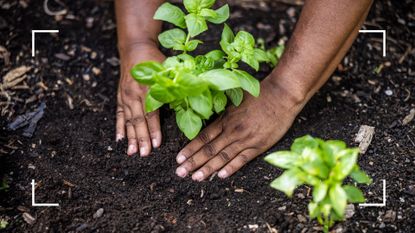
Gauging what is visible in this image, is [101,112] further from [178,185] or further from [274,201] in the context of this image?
[274,201]

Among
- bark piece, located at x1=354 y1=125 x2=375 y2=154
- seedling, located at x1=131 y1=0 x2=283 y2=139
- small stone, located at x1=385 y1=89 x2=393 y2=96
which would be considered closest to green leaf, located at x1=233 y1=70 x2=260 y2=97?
seedling, located at x1=131 y1=0 x2=283 y2=139

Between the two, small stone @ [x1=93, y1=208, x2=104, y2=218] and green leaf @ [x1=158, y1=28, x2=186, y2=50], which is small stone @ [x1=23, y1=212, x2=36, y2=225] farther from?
green leaf @ [x1=158, y1=28, x2=186, y2=50]

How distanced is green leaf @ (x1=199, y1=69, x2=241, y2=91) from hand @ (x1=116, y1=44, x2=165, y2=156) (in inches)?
19.9

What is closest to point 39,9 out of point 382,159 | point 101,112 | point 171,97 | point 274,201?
point 101,112

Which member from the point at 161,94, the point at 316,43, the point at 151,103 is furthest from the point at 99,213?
the point at 316,43

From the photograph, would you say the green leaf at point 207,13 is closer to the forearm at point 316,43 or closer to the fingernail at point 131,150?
the forearm at point 316,43

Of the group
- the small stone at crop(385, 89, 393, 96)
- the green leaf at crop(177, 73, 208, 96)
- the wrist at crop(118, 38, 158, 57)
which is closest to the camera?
the green leaf at crop(177, 73, 208, 96)

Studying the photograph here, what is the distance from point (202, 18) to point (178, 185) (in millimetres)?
683

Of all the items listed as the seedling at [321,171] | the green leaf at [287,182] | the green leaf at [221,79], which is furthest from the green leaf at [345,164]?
the green leaf at [221,79]

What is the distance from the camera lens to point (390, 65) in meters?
3.06

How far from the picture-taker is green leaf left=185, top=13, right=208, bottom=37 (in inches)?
88.9

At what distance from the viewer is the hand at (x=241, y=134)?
2516mm

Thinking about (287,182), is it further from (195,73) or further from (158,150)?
(158,150)

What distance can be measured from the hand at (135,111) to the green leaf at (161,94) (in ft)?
1.52
